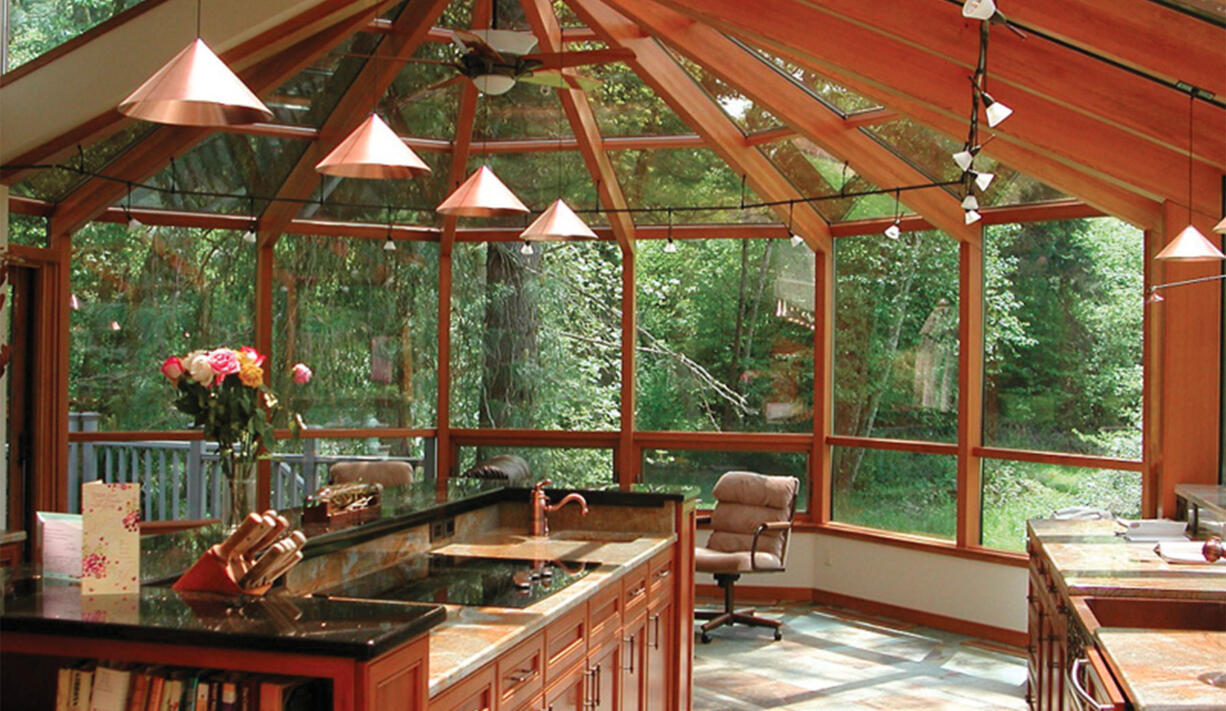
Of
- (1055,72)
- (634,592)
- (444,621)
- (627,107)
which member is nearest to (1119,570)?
(634,592)

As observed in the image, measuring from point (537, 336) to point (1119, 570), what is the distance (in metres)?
5.65

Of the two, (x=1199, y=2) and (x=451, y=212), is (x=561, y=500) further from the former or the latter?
(x=1199, y=2)

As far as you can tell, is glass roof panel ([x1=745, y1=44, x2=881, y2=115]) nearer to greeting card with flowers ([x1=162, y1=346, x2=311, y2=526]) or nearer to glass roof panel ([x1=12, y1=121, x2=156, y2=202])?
glass roof panel ([x1=12, y1=121, x2=156, y2=202])

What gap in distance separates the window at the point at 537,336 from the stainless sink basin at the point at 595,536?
3.90 m

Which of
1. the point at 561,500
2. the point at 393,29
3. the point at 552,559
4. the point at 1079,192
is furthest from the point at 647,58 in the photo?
the point at 552,559

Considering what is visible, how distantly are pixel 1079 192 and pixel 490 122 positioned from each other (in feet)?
13.5

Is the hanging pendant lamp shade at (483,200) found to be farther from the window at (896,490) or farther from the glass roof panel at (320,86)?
the window at (896,490)

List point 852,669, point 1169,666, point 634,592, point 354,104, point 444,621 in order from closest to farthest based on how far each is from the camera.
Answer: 1. point 1169,666
2. point 444,621
3. point 634,592
4. point 852,669
5. point 354,104

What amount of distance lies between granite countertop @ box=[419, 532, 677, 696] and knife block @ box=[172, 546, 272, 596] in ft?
1.59

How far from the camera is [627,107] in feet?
26.3

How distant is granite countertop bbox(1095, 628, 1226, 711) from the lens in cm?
243

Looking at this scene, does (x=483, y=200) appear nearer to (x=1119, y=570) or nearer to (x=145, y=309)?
(x=1119, y=570)

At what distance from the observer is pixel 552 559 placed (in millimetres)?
4488

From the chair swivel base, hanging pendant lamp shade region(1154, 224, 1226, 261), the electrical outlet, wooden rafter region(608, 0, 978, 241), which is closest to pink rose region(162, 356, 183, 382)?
the electrical outlet
